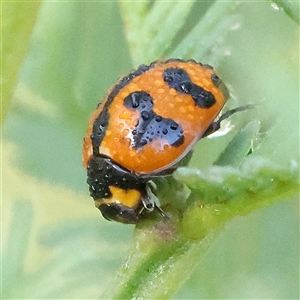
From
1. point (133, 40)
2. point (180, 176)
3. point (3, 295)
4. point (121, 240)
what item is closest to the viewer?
point (180, 176)

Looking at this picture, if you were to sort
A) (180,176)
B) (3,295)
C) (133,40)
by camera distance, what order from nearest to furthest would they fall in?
(180,176), (133,40), (3,295)

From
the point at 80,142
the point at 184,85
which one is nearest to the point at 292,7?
the point at 184,85

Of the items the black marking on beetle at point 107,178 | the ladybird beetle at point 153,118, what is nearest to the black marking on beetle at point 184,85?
the ladybird beetle at point 153,118

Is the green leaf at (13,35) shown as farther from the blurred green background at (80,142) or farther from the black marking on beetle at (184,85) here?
the black marking on beetle at (184,85)

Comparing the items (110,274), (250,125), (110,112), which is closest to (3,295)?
(110,274)

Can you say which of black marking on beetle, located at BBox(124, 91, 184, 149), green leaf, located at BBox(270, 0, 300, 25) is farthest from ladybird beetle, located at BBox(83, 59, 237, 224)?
green leaf, located at BBox(270, 0, 300, 25)

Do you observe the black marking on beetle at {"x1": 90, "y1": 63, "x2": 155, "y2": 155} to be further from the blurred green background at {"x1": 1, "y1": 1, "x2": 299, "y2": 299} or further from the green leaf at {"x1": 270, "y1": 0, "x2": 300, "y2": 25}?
the green leaf at {"x1": 270, "y1": 0, "x2": 300, "y2": 25}

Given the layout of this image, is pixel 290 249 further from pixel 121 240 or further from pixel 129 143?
pixel 129 143
